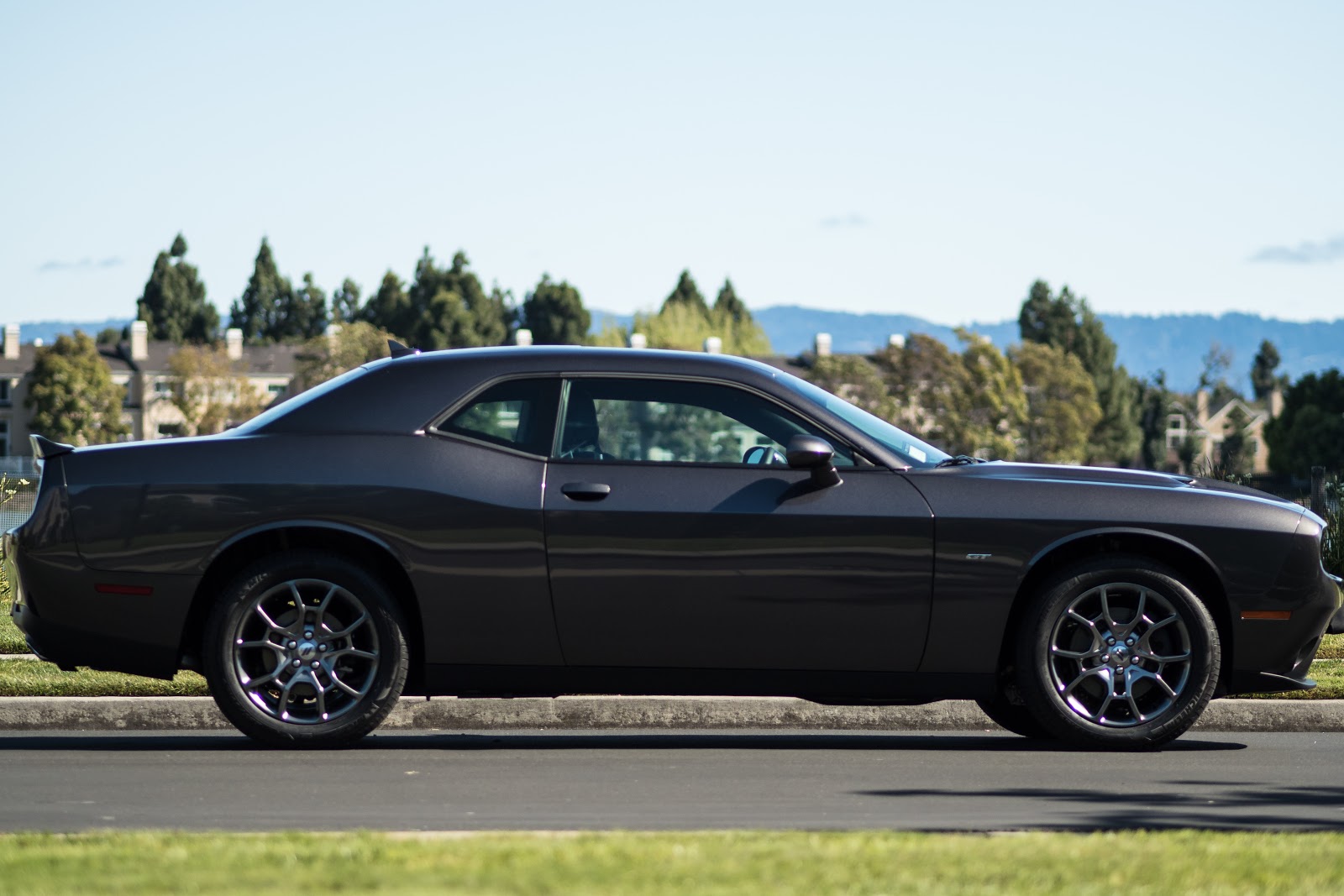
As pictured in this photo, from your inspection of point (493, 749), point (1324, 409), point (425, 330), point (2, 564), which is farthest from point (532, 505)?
point (425, 330)

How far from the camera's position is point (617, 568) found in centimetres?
720

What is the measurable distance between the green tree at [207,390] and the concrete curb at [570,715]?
10895 cm

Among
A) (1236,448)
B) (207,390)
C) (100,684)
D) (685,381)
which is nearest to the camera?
(685,381)

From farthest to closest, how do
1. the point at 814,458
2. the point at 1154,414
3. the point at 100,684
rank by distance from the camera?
the point at 1154,414 < the point at 100,684 < the point at 814,458

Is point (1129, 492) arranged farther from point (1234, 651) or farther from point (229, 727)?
point (229, 727)

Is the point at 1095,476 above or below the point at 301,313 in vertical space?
below

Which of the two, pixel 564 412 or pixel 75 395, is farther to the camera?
pixel 75 395

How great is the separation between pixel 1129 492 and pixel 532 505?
2.35 meters

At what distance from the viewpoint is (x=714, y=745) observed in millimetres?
7832

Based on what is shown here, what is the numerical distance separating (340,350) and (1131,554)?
101895 mm

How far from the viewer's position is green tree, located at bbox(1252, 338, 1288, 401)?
180 meters

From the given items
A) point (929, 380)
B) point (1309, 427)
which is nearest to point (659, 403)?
point (1309, 427)

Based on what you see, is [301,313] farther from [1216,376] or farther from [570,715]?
[570,715]

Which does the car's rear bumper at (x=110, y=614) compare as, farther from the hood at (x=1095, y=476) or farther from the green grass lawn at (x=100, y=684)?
the hood at (x=1095, y=476)
